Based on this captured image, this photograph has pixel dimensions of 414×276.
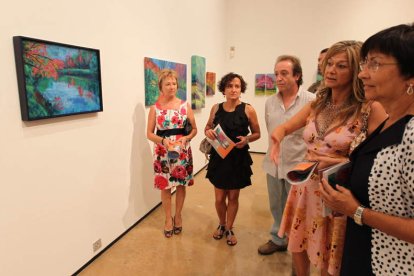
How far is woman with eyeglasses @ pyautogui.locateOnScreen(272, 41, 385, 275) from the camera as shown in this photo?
1.36 meters

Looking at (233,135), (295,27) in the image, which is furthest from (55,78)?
(295,27)

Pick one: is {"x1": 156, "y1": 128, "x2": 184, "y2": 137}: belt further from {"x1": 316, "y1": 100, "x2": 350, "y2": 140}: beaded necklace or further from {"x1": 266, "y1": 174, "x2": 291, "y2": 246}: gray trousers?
{"x1": 316, "y1": 100, "x2": 350, "y2": 140}: beaded necklace

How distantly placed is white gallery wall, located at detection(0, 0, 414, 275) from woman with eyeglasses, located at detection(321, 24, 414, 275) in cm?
186

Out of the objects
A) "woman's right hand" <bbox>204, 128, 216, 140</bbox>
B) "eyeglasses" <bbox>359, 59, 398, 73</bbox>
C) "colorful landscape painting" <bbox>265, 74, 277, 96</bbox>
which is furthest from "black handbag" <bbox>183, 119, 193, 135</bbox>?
"colorful landscape painting" <bbox>265, 74, 277, 96</bbox>

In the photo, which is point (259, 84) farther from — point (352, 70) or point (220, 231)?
point (352, 70)

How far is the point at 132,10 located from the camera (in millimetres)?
2795

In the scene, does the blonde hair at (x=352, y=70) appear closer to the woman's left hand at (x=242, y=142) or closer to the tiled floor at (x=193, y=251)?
the woman's left hand at (x=242, y=142)

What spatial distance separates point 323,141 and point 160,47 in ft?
8.33

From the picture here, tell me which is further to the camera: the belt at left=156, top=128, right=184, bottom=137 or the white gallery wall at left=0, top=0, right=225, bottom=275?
the belt at left=156, top=128, right=184, bottom=137

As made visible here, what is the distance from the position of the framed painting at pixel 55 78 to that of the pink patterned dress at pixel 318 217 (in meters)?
1.69

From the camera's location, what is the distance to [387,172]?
89 centimetres

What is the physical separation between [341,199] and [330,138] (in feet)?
1.65

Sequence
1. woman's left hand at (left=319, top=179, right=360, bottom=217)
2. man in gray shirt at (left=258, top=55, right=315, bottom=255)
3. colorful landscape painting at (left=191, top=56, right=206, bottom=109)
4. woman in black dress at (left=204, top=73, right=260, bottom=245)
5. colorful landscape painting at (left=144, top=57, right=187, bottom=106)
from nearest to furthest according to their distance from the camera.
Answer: woman's left hand at (left=319, top=179, right=360, bottom=217)
man in gray shirt at (left=258, top=55, right=315, bottom=255)
woman in black dress at (left=204, top=73, right=260, bottom=245)
colorful landscape painting at (left=144, top=57, right=187, bottom=106)
colorful landscape painting at (left=191, top=56, right=206, bottom=109)

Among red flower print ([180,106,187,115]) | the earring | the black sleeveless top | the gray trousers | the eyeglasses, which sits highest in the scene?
the eyeglasses
